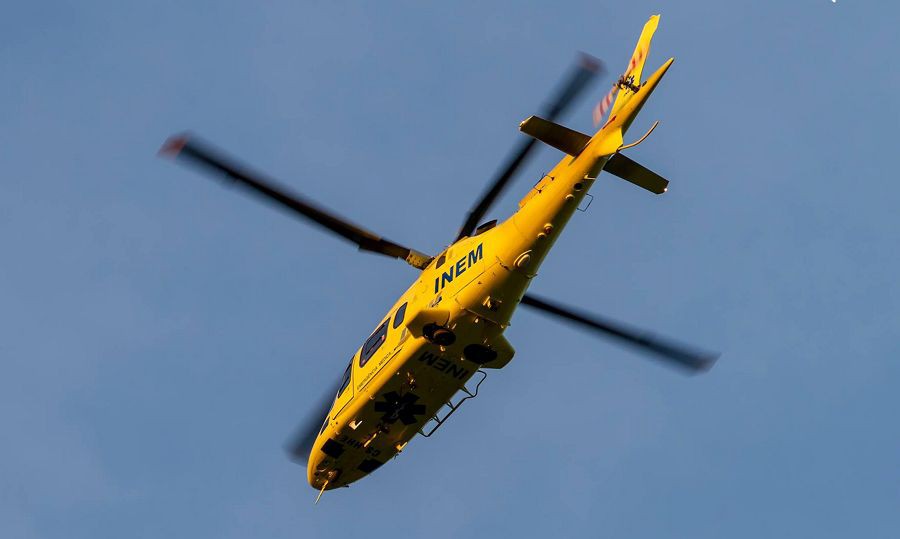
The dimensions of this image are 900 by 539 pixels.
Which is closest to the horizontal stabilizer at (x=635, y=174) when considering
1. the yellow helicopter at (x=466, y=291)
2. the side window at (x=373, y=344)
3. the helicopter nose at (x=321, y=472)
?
the yellow helicopter at (x=466, y=291)

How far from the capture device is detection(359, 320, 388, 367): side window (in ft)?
95.0

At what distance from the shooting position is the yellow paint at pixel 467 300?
2570cm

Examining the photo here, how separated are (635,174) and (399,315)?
589cm

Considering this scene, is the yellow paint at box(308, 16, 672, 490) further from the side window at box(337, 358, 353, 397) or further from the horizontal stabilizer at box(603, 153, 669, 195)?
the horizontal stabilizer at box(603, 153, 669, 195)

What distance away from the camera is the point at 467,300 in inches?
1040

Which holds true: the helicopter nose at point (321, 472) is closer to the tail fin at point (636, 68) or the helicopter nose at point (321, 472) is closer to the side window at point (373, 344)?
the side window at point (373, 344)

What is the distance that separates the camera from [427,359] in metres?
27.4

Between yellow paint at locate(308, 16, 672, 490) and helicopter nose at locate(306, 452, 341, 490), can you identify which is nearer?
yellow paint at locate(308, 16, 672, 490)

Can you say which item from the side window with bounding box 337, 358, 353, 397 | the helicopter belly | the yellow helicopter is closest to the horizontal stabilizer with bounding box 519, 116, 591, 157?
the yellow helicopter

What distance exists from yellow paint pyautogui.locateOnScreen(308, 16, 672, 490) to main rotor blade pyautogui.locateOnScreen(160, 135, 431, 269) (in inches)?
31.5

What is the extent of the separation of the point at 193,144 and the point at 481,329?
22.5 feet

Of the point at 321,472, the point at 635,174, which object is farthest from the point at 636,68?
the point at 321,472

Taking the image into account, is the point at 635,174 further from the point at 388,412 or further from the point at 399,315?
the point at 388,412

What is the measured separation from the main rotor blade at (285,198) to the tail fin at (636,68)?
227 inches
